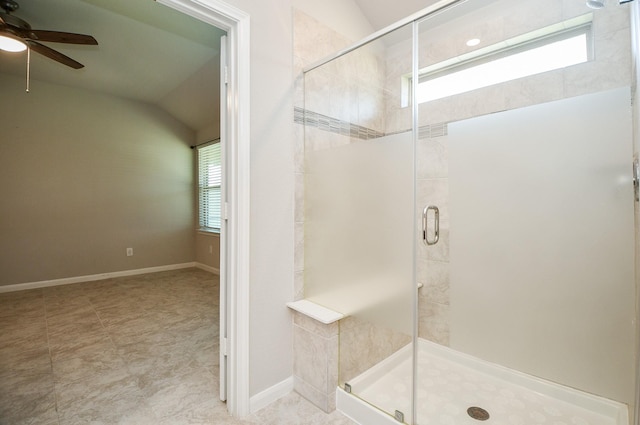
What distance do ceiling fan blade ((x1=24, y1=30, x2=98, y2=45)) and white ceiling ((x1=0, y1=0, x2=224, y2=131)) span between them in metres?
0.29

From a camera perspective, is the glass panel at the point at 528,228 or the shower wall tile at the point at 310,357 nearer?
the glass panel at the point at 528,228

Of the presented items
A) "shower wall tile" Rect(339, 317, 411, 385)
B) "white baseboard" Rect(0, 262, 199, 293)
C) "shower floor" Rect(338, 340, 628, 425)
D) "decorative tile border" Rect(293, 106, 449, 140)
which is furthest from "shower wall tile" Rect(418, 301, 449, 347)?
"white baseboard" Rect(0, 262, 199, 293)

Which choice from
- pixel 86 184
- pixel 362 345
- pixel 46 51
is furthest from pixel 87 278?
pixel 362 345

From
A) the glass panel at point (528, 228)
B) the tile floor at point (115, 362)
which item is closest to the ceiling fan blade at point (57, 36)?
the tile floor at point (115, 362)

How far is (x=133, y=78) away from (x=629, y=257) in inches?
197

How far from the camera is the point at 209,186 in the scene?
500cm

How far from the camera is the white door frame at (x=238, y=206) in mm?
1547

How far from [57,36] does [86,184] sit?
2545 millimetres

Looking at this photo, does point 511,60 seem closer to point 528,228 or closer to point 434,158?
point 434,158

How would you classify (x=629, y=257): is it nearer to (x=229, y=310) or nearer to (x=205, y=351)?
(x=229, y=310)

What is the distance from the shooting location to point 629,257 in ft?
4.73

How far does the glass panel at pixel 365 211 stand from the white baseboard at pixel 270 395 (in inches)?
13.7

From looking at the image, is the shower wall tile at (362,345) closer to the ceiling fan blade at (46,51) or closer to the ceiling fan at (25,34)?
the ceiling fan at (25,34)

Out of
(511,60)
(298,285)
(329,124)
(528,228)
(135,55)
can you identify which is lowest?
(298,285)
